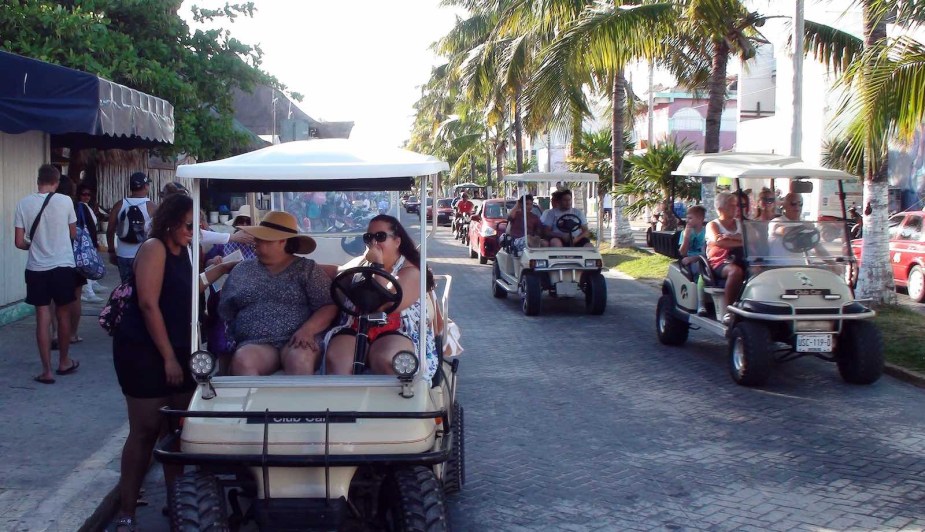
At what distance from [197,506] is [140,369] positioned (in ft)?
3.52

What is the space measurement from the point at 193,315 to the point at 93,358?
509 cm

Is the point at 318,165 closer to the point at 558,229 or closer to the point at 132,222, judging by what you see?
the point at 132,222

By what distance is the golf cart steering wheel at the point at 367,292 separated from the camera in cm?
472

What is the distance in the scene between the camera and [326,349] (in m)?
4.88

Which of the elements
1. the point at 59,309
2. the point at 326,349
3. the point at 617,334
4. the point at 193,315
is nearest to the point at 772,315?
the point at 617,334

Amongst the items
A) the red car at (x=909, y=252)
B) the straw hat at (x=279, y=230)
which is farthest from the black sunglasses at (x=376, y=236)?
the red car at (x=909, y=252)

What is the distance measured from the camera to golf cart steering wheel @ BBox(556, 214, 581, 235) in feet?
45.6

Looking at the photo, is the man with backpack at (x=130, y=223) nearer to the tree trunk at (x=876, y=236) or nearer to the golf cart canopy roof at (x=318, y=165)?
the golf cart canopy roof at (x=318, y=165)

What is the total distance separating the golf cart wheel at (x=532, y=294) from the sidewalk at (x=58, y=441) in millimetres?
5704

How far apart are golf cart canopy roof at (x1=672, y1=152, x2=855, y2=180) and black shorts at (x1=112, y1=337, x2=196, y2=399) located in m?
5.91

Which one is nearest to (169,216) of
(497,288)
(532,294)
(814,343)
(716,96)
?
(814,343)

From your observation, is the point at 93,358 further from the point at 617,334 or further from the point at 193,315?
the point at 617,334

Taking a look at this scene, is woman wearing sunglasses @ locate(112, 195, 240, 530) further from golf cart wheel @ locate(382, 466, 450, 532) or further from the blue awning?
the blue awning

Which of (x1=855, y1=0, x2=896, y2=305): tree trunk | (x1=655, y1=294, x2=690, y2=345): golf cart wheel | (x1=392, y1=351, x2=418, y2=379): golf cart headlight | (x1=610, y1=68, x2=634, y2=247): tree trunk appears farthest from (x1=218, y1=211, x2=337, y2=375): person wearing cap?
(x1=610, y1=68, x2=634, y2=247): tree trunk
